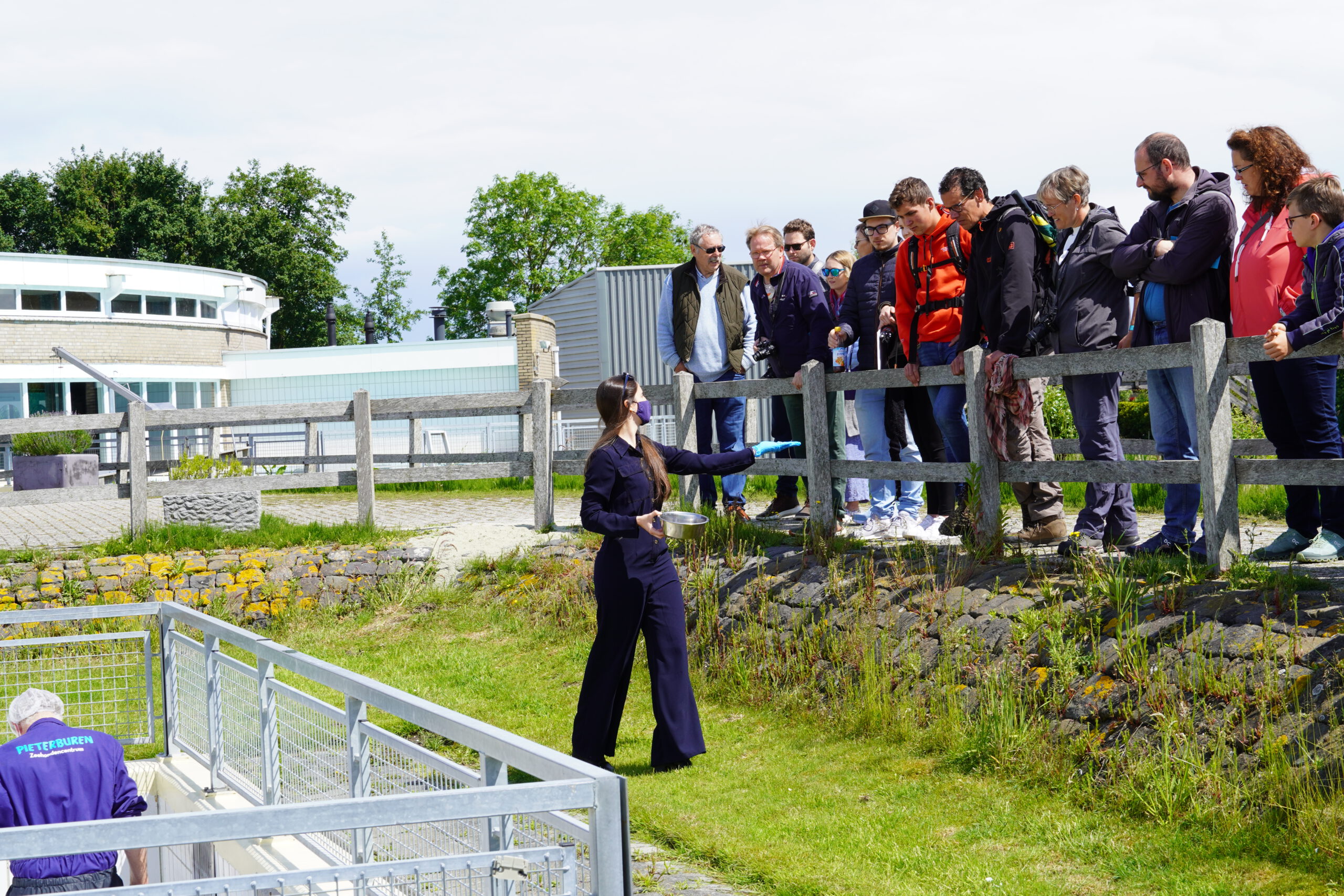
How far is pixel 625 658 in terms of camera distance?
6.44 metres

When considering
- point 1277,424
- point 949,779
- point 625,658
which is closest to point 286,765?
point 625,658

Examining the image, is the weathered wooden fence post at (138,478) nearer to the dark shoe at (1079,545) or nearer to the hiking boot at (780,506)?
the hiking boot at (780,506)

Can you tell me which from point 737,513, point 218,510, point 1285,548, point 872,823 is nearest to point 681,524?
point 872,823

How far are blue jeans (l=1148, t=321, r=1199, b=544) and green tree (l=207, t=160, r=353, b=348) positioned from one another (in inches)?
2085

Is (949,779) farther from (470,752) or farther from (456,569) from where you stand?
(456,569)

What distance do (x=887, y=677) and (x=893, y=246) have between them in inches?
131

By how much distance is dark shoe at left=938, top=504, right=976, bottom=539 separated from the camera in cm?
751

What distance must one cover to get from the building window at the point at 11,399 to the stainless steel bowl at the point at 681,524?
110 feet

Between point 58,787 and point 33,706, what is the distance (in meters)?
0.37

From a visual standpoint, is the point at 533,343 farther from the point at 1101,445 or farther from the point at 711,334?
the point at 1101,445

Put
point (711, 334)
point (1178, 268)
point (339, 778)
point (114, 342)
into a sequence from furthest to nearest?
point (114, 342) → point (711, 334) → point (1178, 268) → point (339, 778)

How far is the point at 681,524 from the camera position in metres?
6.14

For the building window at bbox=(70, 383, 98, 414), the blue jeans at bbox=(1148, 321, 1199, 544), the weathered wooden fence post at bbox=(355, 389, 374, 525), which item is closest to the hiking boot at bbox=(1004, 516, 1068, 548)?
the blue jeans at bbox=(1148, 321, 1199, 544)

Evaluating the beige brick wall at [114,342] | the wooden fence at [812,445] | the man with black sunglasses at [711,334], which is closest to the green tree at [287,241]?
the beige brick wall at [114,342]
